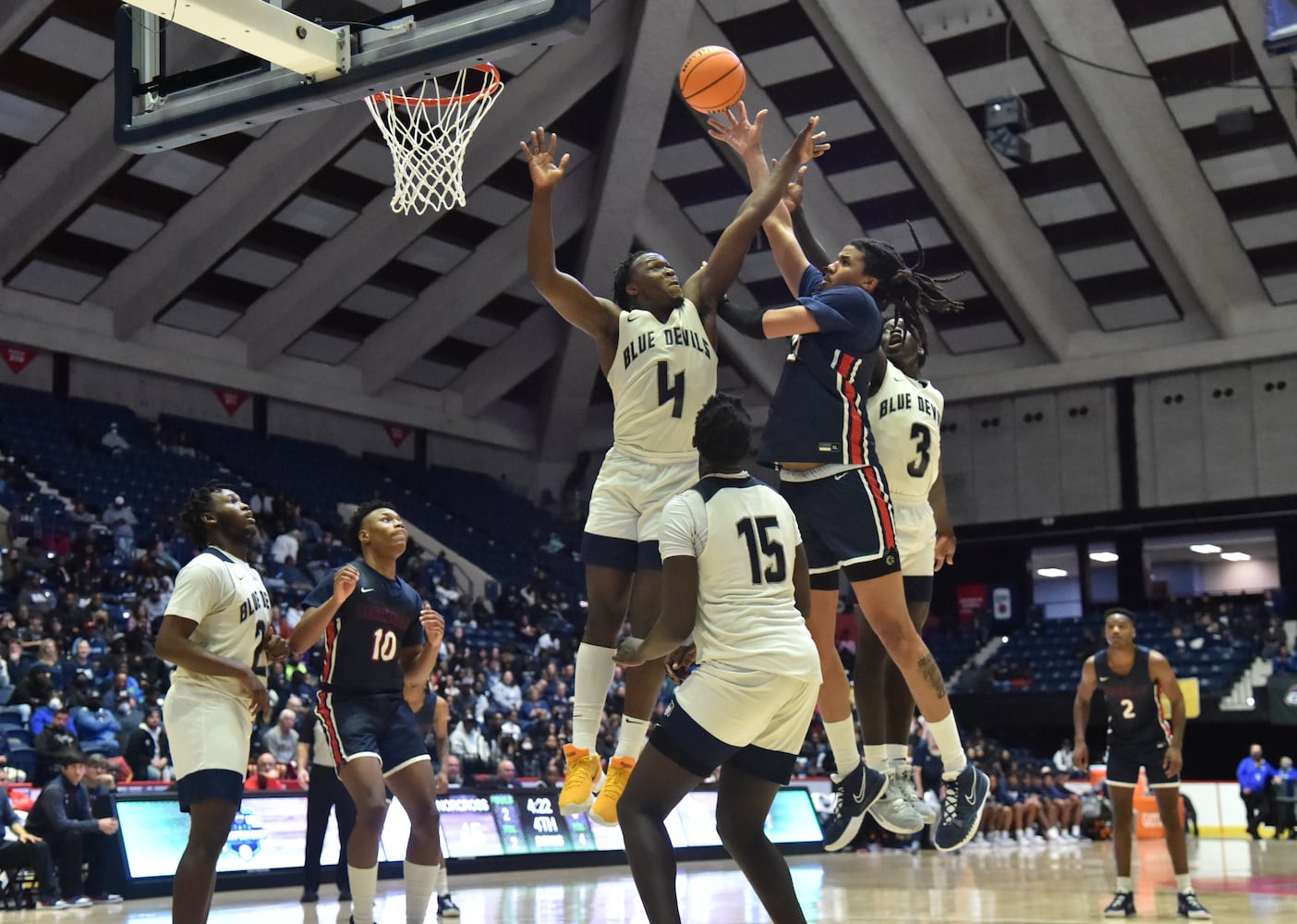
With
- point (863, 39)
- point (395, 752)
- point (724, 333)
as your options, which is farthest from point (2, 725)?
point (724, 333)

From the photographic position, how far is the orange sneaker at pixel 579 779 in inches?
241

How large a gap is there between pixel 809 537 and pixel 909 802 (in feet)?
4.32

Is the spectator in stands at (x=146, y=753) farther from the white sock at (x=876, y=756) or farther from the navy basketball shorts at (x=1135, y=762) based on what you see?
the white sock at (x=876, y=756)

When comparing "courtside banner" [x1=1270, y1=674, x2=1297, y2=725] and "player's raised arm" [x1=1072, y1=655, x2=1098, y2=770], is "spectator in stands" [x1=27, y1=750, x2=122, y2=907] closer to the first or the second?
"player's raised arm" [x1=1072, y1=655, x2=1098, y2=770]

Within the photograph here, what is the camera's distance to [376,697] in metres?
8.12

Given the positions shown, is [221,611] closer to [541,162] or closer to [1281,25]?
[541,162]

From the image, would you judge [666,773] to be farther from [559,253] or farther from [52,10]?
[559,253]

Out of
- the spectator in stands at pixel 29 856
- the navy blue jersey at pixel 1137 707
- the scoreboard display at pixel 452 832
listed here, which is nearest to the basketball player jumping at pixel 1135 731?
the navy blue jersey at pixel 1137 707

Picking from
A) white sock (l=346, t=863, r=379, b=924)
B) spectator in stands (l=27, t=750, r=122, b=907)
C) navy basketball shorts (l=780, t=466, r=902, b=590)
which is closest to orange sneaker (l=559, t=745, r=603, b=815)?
navy basketball shorts (l=780, t=466, r=902, b=590)

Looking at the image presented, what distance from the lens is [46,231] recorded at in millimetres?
24078

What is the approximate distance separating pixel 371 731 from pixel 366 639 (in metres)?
0.51

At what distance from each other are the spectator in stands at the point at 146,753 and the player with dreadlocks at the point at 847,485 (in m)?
10.4

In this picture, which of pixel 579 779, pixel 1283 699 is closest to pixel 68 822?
pixel 579 779

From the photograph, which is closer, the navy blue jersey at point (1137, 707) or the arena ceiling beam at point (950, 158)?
the navy blue jersey at point (1137, 707)
